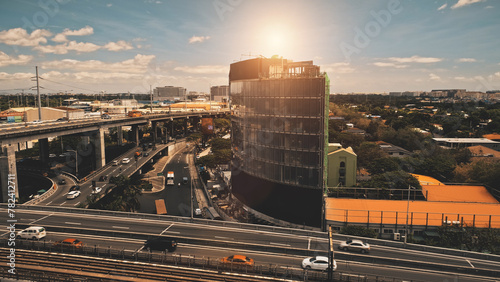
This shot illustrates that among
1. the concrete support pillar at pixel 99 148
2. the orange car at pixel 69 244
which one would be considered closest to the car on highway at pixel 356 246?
the orange car at pixel 69 244

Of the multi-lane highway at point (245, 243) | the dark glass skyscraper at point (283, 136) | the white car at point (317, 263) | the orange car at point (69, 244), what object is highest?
the dark glass skyscraper at point (283, 136)

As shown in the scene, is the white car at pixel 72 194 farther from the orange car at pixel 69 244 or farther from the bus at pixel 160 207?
the orange car at pixel 69 244

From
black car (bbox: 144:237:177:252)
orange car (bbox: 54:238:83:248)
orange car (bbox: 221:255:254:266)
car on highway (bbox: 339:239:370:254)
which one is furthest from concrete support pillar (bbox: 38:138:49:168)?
car on highway (bbox: 339:239:370:254)

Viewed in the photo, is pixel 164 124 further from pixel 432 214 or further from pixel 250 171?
pixel 432 214

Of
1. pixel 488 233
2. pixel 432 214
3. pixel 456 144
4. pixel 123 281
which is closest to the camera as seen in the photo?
pixel 123 281

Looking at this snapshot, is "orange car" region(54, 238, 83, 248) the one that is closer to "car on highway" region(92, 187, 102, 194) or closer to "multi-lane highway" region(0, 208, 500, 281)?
"multi-lane highway" region(0, 208, 500, 281)

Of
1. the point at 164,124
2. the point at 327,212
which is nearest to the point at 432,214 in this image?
the point at 327,212

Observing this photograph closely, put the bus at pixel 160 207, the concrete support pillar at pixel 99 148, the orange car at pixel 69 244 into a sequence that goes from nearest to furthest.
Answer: the orange car at pixel 69 244
the bus at pixel 160 207
the concrete support pillar at pixel 99 148

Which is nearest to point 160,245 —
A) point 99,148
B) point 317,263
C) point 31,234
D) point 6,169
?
point 31,234
